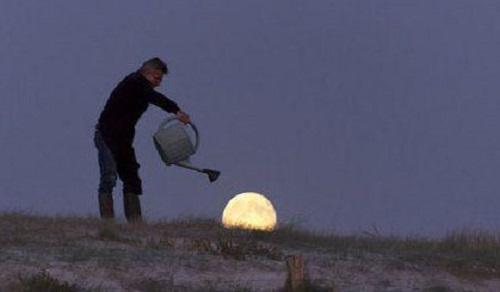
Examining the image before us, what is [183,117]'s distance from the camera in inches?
444

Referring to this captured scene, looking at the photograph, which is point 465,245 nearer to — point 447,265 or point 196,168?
point 447,265

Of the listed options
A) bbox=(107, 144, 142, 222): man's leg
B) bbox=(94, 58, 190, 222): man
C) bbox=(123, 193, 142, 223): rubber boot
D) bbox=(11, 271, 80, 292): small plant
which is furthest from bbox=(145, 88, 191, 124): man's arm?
bbox=(11, 271, 80, 292): small plant

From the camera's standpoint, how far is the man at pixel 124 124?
11.3 metres

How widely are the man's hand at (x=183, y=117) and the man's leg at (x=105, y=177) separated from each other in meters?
0.82

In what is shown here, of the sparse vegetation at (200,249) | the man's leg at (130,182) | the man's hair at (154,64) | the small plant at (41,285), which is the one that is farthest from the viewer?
the man's leg at (130,182)

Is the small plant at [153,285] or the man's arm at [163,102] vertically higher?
the man's arm at [163,102]

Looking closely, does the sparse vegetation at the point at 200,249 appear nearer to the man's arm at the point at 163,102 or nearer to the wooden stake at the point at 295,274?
the wooden stake at the point at 295,274

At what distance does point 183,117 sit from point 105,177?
1017 mm

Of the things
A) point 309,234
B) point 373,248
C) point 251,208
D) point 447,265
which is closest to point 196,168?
point 251,208

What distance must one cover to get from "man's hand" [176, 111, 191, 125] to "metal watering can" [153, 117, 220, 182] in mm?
395

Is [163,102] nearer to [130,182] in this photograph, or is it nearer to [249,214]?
[130,182]

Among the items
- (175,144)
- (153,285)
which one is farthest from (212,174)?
(153,285)

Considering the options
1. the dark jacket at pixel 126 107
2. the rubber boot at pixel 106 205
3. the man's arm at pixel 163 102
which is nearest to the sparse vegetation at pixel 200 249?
the rubber boot at pixel 106 205

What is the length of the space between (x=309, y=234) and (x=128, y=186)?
1994 millimetres
